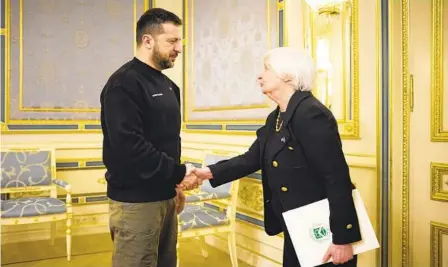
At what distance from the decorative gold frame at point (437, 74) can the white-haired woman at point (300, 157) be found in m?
0.95

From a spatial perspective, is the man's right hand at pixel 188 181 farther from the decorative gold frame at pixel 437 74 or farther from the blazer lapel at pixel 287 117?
the decorative gold frame at pixel 437 74

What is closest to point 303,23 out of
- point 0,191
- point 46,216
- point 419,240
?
point 419,240

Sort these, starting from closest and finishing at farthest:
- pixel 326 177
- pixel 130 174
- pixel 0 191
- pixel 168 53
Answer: pixel 326 177 < pixel 130 174 < pixel 168 53 < pixel 0 191

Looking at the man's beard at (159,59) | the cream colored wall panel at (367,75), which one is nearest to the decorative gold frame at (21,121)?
the man's beard at (159,59)

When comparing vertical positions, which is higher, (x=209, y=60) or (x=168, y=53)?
(x=209, y=60)

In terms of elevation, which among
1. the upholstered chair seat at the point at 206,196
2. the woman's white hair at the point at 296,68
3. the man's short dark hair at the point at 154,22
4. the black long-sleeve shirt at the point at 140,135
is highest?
the man's short dark hair at the point at 154,22

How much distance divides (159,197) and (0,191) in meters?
2.51

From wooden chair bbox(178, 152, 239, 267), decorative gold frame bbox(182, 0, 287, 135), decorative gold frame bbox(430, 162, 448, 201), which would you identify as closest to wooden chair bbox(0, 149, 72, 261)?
wooden chair bbox(178, 152, 239, 267)

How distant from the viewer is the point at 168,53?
78.7 inches

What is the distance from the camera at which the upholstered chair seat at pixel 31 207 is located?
3.40m

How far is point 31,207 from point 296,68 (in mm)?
2615

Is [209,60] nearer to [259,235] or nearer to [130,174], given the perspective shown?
[259,235]

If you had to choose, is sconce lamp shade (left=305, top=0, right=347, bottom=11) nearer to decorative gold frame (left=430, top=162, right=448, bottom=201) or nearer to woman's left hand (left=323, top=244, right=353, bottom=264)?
decorative gold frame (left=430, top=162, right=448, bottom=201)

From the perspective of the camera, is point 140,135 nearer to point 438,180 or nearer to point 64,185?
point 438,180
